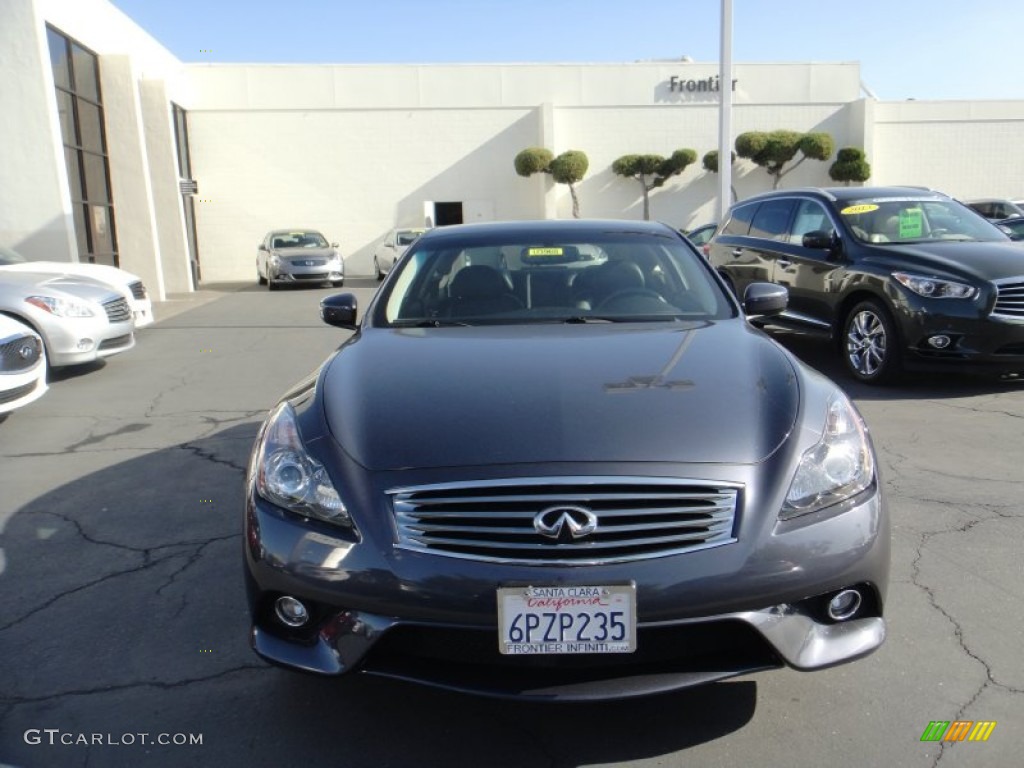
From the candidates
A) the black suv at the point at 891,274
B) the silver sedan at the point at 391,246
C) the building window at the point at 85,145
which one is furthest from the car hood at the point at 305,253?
the black suv at the point at 891,274

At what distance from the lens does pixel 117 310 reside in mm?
8766

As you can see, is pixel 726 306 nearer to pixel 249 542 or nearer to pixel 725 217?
pixel 249 542

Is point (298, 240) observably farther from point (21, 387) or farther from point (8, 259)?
point (21, 387)

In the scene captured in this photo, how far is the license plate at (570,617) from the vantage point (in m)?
2.14

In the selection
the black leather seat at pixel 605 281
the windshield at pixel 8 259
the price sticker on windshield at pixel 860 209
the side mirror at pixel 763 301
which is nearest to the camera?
the black leather seat at pixel 605 281

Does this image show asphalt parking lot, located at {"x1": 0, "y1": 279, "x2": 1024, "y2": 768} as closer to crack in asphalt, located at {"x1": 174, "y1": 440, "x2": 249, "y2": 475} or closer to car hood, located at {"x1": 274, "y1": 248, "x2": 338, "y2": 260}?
crack in asphalt, located at {"x1": 174, "y1": 440, "x2": 249, "y2": 475}

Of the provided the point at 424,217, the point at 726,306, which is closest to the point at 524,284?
the point at 726,306

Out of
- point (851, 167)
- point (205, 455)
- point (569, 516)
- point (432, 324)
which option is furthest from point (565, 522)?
point (851, 167)

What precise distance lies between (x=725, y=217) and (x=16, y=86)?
11871mm

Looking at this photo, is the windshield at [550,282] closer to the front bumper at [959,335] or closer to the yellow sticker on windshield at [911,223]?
the front bumper at [959,335]

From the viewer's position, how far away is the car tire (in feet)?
22.7

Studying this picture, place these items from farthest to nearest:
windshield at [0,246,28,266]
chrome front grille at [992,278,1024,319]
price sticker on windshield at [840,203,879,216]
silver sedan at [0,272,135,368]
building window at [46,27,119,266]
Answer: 1. building window at [46,27,119,266]
2. windshield at [0,246,28,266]
3. silver sedan at [0,272,135,368]
4. price sticker on windshield at [840,203,879,216]
5. chrome front grille at [992,278,1024,319]

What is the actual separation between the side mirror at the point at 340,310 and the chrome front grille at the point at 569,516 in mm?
2126

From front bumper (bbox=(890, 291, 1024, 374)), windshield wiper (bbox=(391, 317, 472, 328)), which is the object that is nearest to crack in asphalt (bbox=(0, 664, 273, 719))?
windshield wiper (bbox=(391, 317, 472, 328))
